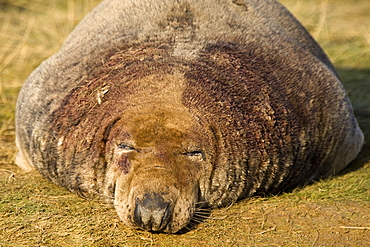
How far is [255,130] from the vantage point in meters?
3.93

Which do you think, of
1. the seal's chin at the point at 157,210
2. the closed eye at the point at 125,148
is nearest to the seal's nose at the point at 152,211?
the seal's chin at the point at 157,210

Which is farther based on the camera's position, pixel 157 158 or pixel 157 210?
pixel 157 158

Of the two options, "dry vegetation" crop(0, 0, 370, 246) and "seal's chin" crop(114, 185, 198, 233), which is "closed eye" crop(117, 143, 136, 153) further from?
"dry vegetation" crop(0, 0, 370, 246)

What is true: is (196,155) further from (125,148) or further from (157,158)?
(125,148)

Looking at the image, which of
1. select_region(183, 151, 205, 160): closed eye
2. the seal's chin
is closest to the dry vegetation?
the seal's chin

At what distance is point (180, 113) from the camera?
3730 millimetres

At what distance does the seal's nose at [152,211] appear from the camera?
338 cm

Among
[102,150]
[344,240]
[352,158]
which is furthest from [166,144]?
[352,158]

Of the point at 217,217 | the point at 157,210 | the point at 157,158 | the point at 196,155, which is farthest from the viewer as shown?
the point at 217,217

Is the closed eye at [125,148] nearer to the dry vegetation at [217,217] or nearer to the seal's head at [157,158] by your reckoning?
the seal's head at [157,158]

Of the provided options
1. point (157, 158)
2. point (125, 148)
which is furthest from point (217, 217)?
point (125, 148)

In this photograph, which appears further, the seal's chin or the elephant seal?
the elephant seal

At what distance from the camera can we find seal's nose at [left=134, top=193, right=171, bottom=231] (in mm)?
3375

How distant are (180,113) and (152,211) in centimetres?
65
